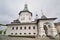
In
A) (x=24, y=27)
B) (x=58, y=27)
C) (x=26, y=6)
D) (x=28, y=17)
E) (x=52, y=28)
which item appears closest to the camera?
(x=52, y=28)

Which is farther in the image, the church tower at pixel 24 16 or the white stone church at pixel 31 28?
the church tower at pixel 24 16

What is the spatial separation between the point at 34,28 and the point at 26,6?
16.8 meters

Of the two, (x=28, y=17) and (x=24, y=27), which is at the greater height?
(x=28, y=17)

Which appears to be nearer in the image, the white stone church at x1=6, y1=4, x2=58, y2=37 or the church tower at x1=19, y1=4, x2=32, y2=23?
the white stone church at x1=6, y1=4, x2=58, y2=37

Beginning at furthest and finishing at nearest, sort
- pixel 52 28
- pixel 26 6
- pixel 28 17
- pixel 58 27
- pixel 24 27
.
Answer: pixel 26 6 < pixel 28 17 < pixel 24 27 < pixel 58 27 < pixel 52 28

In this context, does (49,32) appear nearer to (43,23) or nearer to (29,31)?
(43,23)

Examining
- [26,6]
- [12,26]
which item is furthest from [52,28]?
[26,6]

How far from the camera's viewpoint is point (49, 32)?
3047cm

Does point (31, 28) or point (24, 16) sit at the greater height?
point (24, 16)

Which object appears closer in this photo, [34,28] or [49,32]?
[49,32]

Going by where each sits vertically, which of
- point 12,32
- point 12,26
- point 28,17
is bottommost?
point 12,32

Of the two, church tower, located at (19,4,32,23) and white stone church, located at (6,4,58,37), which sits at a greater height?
church tower, located at (19,4,32,23)

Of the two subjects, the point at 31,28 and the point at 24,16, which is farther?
the point at 24,16

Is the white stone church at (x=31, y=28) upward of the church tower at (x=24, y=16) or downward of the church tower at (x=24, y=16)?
downward
